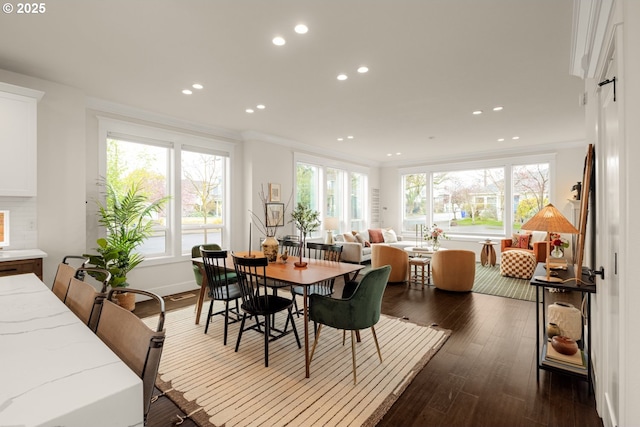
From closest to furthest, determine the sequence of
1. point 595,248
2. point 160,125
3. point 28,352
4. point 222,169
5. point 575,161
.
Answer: point 28,352
point 595,248
point 160,125
point 222,169
point 575,161

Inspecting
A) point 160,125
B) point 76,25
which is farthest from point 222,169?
point 76,25

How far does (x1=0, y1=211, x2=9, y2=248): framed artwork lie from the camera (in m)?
3.23

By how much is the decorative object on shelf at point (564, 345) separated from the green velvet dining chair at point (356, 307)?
1409 millimetres

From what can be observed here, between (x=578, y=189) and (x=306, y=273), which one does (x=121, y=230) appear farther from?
(x=578, y=189)

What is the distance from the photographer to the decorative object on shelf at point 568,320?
259cm

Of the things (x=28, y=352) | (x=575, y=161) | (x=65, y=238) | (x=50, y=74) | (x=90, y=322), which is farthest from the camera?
(x=575, y=161)

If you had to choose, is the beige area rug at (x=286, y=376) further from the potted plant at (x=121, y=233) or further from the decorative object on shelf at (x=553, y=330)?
the potted plant at (x=121, y=233)

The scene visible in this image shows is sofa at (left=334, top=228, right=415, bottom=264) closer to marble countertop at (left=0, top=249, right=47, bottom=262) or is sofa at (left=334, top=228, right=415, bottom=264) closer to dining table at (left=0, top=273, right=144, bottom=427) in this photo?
marble countertop at (left=0, top=249, right=47, bottom=262)

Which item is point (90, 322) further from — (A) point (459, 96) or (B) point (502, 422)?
(A) point (459, 96)

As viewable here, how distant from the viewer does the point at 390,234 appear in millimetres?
8211

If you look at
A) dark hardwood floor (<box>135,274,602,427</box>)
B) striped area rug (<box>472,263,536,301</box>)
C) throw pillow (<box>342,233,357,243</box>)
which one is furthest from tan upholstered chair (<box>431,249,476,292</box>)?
throw pillow (<box>342,233,357,243</box>)

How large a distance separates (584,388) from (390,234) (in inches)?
233

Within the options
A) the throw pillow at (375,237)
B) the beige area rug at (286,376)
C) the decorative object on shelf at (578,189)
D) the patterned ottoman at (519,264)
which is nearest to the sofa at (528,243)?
the patterned ottoman at (519,264)

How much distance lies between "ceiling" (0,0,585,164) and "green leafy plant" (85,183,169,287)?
1.30 meters
